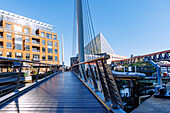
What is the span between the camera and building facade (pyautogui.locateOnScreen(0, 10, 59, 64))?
33566 mm

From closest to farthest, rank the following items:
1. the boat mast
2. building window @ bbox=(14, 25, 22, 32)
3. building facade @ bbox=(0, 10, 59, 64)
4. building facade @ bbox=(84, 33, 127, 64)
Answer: building facade @ bbox=(84, 33, 127, 64), the boat mast, building facade @ bbox=(0, 10, 59, 64), building window @ bbox=(14, 25, 22, 32)

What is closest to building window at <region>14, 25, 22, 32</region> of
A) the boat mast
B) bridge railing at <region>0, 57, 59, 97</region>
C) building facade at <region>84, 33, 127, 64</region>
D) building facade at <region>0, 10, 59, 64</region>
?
building facade at <region>0, 10, 59, 64</region>

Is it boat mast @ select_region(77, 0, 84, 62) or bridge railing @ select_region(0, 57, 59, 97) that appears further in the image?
boat mast @ select_region(77, 0, 84, 62)

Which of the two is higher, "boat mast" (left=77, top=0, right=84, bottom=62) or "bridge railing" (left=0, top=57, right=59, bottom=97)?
"boat mast" (left=77, top=0, right=84, bottom=62)

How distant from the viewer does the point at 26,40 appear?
3800 centimetres

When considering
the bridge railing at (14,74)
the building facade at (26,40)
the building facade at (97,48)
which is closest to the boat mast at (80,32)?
the building facade at (97,48)

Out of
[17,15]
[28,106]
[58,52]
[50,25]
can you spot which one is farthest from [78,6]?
[50,25]

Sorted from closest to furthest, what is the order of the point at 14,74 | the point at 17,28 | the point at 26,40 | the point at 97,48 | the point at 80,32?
the point at 97,48 < the point at 80,32 < the point at 14,74 < the point at 17,28 < the point at 26,40

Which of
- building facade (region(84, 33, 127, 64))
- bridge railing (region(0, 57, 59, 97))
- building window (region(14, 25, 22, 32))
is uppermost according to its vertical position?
building window (region(14, 25, 22, 32))

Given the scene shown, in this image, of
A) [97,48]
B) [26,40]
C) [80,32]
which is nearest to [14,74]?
[80,32]

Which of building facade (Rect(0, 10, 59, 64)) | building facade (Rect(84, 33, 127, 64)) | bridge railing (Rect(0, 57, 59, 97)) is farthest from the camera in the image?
building facade (Rect(0, 10, 59, 64))

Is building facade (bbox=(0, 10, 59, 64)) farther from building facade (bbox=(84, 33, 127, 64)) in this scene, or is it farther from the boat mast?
the boat mast

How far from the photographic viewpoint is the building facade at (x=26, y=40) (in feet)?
110

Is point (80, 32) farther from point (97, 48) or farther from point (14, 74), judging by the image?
point (14, 74)
